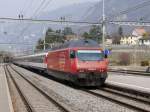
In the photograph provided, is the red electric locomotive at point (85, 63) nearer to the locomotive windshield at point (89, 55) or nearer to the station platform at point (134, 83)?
the locomotive windshield at point (89, 55)

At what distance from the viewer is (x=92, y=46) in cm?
2889

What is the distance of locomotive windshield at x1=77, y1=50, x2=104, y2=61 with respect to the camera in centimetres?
2825

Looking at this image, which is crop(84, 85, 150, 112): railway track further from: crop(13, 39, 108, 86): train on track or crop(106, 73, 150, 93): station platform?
crop(13, 39, 108, 86): train on track

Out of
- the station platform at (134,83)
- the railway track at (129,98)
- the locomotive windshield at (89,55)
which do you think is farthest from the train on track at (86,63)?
the station platform at (134,83)

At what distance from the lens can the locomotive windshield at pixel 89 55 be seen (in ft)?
92.7

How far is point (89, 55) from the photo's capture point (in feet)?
93.0

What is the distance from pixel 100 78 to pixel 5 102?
9108mm

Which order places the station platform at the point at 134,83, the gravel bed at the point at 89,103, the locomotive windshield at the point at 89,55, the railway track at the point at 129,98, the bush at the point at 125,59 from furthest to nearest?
1. the bush at the point at 125,59
2. the locomotive windshield at the point at 89,55
3. the station platform at the point at 134,83
4. the railway track at the point at 129,98
5. the gravel bed at the point at 89,103

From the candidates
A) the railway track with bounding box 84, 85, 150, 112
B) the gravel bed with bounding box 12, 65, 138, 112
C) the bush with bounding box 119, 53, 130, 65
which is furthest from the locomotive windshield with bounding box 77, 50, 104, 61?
the bush with bounding box 119, 53, 130, 65

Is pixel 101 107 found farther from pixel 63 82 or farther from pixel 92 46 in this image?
pixel 63 82

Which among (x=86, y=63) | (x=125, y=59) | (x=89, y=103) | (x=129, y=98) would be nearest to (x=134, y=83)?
(x=86, y=63)

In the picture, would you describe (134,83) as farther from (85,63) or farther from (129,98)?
(129,98)

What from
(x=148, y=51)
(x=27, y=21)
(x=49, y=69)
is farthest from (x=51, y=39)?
(x=49, y=69)

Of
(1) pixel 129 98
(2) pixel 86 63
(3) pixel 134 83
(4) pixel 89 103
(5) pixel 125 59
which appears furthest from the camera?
(5) pixel 125 59
